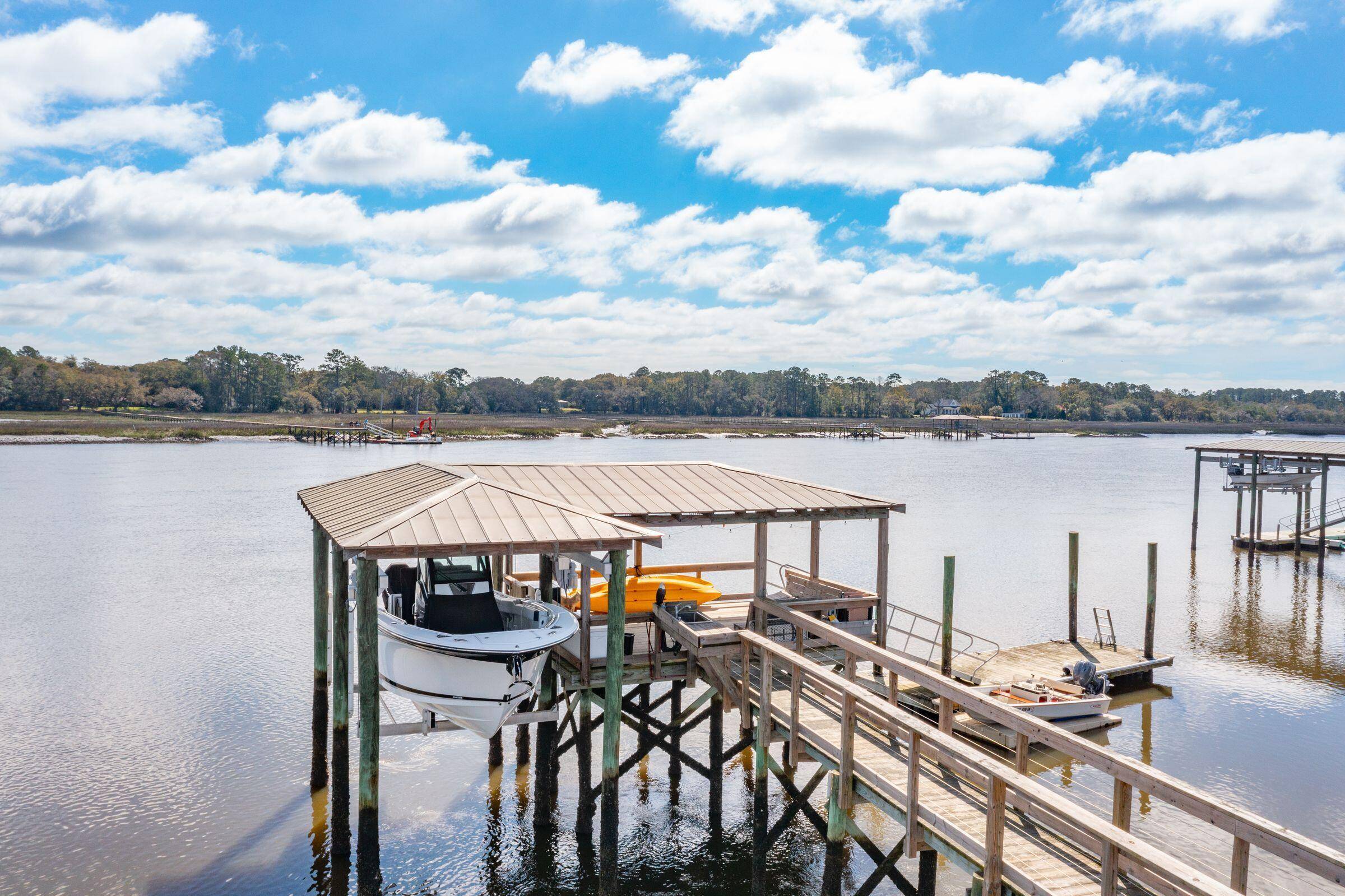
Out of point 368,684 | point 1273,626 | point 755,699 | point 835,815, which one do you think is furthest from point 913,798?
point 1273,626

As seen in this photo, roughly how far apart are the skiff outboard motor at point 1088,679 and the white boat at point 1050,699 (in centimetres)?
18

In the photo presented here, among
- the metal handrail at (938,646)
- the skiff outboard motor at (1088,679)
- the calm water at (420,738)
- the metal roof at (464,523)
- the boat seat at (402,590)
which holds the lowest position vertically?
the calm water at (420,738)

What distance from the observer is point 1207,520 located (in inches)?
2007

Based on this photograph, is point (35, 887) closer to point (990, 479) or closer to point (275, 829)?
point (275, 829)

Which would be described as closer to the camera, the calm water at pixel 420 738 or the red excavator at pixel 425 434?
the calm water at pixel 420 738

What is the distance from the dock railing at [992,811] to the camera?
20.4 ft

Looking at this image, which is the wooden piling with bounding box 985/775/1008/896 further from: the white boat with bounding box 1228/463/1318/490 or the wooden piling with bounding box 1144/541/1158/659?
the white boat with bounding box 1228/463/1318/490

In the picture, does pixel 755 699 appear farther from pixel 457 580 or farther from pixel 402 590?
pixel 402 590

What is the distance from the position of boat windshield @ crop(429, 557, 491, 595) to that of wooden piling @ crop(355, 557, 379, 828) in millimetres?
1174

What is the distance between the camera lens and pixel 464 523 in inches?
399

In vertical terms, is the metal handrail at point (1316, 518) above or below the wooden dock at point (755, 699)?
below

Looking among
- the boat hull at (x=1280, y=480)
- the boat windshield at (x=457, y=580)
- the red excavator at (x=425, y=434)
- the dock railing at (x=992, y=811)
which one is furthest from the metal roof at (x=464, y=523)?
the red excavator at (x=425, y=434)

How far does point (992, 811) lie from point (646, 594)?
6303 mm

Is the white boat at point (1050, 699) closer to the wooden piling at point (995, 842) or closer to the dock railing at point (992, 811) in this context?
the dock railing at point (992, 811)
